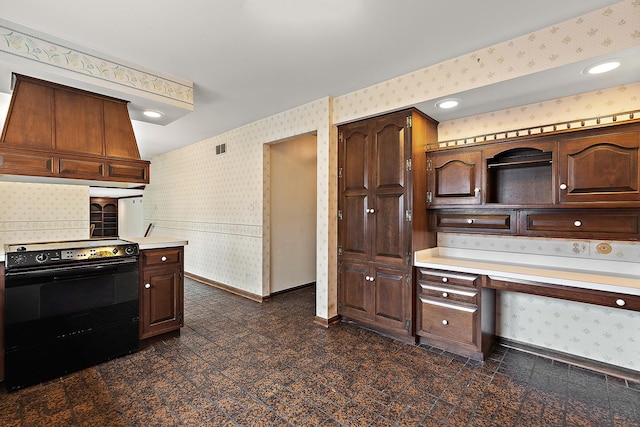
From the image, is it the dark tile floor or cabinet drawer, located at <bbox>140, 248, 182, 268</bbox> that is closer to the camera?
the dark tile floor

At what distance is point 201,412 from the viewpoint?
193 cm

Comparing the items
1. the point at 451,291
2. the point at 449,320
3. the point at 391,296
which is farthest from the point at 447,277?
the point at 391,296

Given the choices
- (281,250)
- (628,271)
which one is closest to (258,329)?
(281,250)

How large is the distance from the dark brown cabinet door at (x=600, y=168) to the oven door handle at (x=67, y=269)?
147 inches

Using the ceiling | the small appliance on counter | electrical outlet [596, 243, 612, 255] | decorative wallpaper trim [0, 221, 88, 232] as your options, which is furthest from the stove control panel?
electrical outlet [596, 243, 612, 255]

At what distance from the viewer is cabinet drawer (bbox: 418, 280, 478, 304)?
8.54ft

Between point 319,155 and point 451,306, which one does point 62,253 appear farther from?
point 451,306

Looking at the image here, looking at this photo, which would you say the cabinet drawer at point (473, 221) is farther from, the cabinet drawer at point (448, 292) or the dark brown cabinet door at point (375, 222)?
the cabinet drawer at point (448, 292)

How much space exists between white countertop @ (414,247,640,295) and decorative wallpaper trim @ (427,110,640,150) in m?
1.08

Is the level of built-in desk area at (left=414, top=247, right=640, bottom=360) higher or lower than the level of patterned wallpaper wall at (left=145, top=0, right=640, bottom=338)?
lower

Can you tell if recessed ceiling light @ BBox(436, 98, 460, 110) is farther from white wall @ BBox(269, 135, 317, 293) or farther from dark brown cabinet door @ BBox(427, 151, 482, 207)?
white wall @ BBox(269, 135, 317, 293)

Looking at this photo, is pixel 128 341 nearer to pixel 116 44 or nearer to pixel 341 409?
pixel 341 409

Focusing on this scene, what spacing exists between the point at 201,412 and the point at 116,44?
8.98ft

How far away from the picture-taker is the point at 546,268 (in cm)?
257
